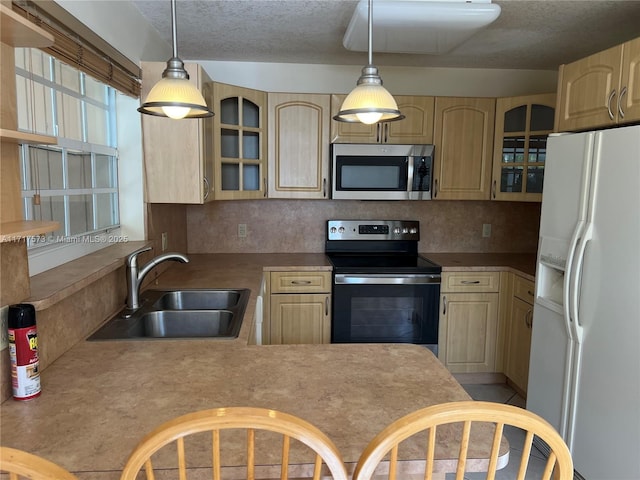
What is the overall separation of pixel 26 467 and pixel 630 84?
7.49 feet

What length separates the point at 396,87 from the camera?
3400mm

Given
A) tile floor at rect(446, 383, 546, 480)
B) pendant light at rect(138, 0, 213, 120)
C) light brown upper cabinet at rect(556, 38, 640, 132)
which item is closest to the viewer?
pendant light at rect(138, 0, 213, 120)

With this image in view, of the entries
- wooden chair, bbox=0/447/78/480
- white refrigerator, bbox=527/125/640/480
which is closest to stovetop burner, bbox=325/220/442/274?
white refrigerator, bbox=527/125/640/480

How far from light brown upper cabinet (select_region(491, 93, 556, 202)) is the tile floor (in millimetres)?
1319

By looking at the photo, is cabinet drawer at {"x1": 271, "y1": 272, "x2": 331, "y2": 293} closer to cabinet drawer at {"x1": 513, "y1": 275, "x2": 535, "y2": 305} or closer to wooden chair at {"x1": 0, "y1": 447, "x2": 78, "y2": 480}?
cabinet drawer at {"x1": 513, "y1": 275, "x2": 535, "y2": 305}

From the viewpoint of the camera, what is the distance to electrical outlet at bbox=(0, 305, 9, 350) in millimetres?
1166

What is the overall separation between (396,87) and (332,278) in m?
1.55

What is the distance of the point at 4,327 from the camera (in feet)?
3.85

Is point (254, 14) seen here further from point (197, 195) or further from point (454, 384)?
point (454, 384)

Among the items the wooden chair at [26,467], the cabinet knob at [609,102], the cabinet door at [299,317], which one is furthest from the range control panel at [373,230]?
the wooden chair at [26,467]

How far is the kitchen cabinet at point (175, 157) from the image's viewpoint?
2.35 m

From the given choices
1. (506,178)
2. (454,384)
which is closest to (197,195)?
(454,384)

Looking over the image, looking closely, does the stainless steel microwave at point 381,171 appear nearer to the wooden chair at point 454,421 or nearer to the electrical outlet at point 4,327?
the electrical outlet at point 4,327

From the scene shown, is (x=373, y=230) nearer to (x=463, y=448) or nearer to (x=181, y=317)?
(x=181, y=317)
